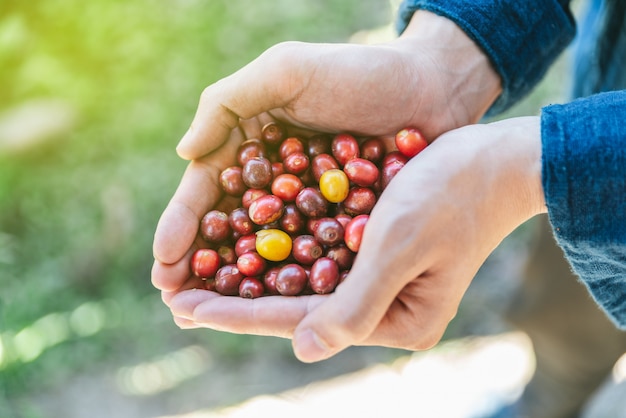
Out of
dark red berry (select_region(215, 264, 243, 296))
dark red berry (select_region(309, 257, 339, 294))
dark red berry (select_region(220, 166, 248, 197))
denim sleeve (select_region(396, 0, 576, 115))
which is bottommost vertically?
dark red berry (select_region(309, 257, 339, 294))

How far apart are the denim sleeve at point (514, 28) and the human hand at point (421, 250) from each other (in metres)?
0.52

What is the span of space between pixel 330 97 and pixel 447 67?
46 centimetres

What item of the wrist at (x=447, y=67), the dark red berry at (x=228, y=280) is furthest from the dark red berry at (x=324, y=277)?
the wrist at (x=447, y=67)

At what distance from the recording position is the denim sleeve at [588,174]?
59.3 inches

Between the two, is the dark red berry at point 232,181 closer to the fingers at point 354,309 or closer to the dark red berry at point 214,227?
the dark red berry at point 214,227

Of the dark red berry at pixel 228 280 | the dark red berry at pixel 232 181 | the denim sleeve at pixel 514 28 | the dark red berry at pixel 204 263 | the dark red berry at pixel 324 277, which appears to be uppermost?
the denim sleeve at pixel 514 28

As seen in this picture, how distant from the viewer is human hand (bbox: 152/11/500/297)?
6.86 feet

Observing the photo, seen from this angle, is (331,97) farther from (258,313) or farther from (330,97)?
(258,313)

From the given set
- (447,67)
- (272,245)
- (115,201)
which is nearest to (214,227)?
(272,245)

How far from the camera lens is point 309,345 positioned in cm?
156

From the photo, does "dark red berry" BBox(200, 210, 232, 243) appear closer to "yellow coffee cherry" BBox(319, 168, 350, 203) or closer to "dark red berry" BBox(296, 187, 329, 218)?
"dark red berry" BBox(296, 187, 329, 218)

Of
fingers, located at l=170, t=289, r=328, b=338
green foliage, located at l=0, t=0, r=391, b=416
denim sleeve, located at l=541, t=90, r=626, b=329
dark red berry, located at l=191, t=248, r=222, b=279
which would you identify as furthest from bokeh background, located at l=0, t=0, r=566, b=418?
denim sleeve, located at l=541, t=90, r=626, b=329

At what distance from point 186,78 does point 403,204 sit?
2945 mm

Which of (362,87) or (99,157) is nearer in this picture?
(362,87)
